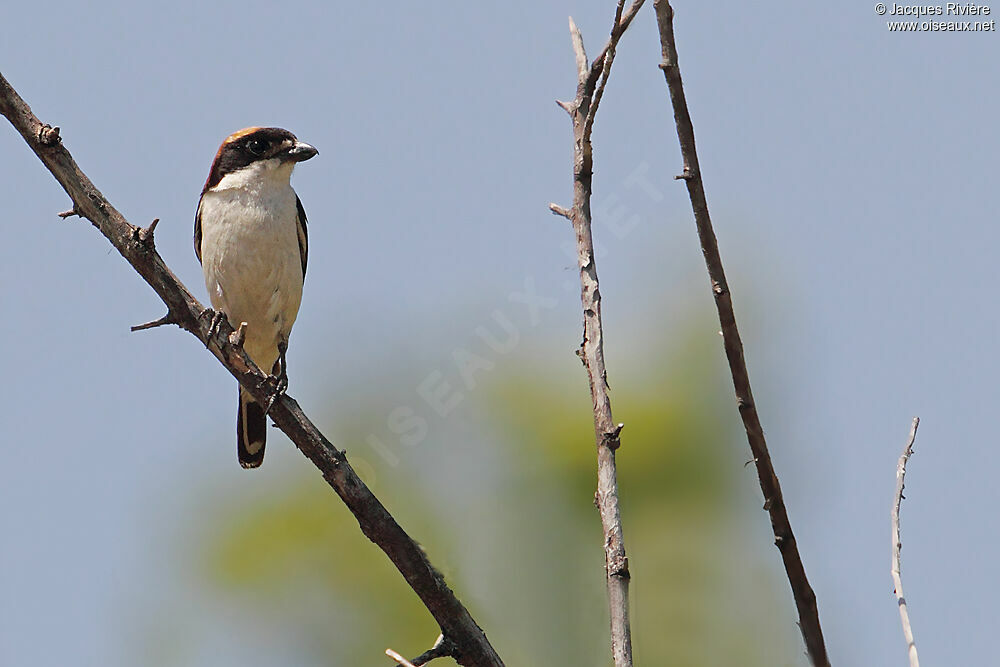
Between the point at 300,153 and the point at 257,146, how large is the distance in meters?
0.23

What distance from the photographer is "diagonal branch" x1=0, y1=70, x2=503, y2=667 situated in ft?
9.97

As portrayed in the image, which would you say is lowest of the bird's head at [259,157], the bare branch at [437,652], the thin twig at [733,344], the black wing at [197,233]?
the bare branch at [437,652]

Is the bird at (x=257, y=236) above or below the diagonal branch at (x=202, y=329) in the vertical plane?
above

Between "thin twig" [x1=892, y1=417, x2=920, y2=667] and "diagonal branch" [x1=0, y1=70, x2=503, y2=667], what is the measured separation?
44.5 inches

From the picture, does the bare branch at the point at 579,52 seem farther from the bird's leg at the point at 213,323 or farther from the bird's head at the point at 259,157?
the bird's head at the point at 259,157

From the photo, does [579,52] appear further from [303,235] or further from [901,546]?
[303,235]

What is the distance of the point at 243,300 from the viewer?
18.0ft

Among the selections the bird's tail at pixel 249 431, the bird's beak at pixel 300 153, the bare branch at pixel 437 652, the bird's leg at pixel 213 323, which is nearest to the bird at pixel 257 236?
the bird's beak at pixel 300 153

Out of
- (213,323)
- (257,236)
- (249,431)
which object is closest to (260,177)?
(257,236)

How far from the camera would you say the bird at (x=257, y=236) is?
5410mm

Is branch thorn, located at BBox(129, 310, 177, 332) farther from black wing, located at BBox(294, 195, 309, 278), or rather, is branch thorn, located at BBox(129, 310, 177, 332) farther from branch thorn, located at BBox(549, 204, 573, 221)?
black wing, located at BBox(294, 195, 309, 278)

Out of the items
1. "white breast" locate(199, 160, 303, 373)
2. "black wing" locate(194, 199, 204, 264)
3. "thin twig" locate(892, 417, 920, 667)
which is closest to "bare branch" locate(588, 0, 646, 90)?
"thin twig" locate(892, 417, 920, 667)

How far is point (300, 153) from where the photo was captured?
18.6ft

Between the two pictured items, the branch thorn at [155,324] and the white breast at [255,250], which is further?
the white breast at [255,250]
